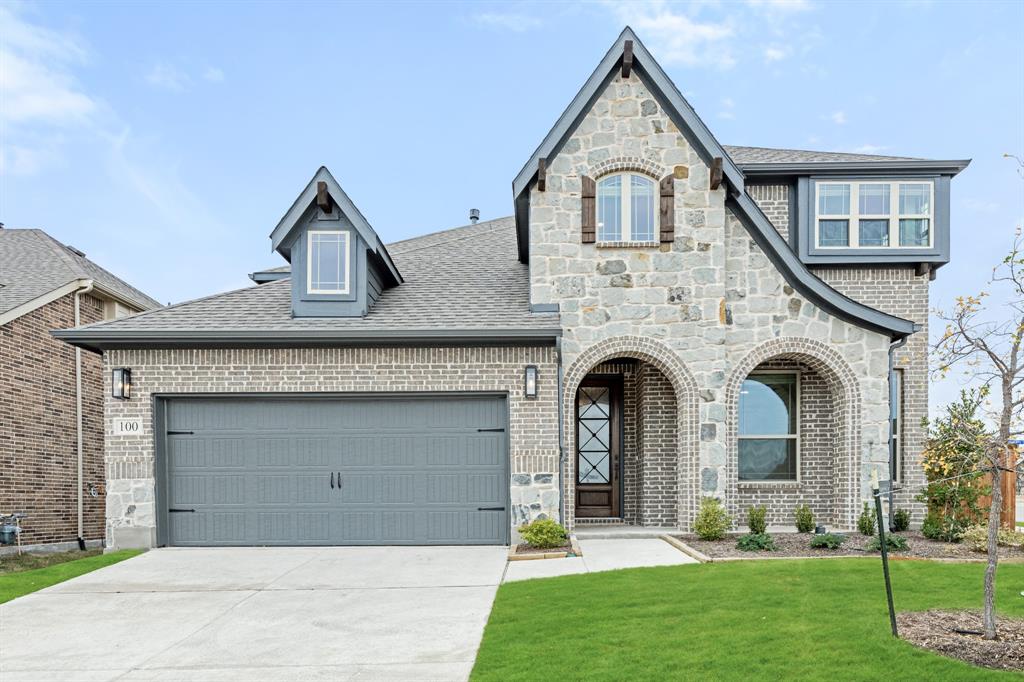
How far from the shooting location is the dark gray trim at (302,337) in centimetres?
1064

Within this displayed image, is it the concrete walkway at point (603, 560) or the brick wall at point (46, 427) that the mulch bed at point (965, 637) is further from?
the brick wall at point (46, 427)

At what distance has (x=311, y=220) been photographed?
1145 centimetres

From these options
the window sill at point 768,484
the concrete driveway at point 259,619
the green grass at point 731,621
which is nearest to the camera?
the green grass at point 731,621

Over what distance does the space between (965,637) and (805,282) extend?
6748 millimetres

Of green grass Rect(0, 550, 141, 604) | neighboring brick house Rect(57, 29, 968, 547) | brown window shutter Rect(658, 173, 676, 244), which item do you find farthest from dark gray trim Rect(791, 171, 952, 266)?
green grass Rect(0, 550, 141, 604)

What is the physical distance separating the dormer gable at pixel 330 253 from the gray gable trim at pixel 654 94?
298cm

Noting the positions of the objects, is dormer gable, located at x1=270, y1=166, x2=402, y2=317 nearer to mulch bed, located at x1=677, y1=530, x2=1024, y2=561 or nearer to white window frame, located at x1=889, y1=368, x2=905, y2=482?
mulch bed, located at x1=677, y1=530, x2=1024, y2=561

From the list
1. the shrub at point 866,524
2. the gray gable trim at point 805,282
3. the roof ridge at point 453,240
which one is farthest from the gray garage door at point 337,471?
the roof ridge at point 453,240

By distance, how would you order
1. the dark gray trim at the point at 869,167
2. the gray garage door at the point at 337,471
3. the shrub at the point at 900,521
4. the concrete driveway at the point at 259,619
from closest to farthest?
the concrete driveway at the point at 259,619, the gray garage door at the point at 337,471, the shrub at the point at 900,521, the dark gray trim at the point at 869,167

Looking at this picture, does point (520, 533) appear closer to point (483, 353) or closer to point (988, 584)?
point (483, 353)

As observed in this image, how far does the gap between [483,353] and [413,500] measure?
8.53ft

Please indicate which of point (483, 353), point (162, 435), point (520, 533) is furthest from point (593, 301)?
point (162, 435)

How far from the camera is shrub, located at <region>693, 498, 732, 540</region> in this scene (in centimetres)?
1067

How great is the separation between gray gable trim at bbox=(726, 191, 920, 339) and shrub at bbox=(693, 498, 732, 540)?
381 centimetres
